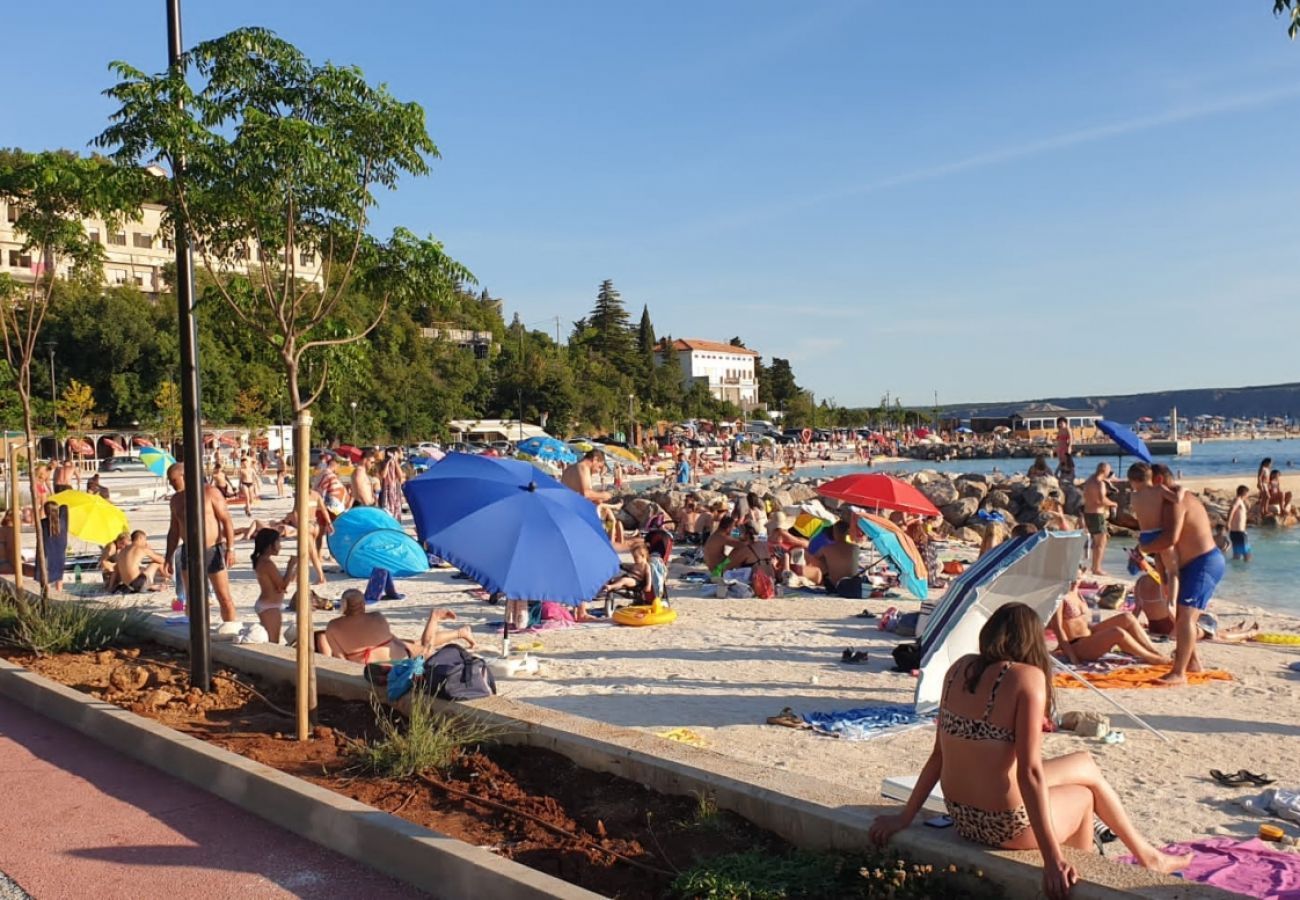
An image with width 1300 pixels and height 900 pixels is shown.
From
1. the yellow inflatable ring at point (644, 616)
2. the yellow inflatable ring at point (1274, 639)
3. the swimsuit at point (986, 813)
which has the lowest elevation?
the yellow inflatable ring at point (1274, 639)

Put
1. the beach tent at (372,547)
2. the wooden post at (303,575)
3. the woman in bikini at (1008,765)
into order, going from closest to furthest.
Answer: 1. the woman in bikini at (1008,765)
2. the wooden post at (303,575)
3. the beach tent at (372,547)

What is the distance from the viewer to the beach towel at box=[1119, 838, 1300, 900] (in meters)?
3.94

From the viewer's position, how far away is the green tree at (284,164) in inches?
217

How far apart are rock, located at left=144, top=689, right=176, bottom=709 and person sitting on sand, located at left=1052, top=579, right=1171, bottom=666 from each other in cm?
640

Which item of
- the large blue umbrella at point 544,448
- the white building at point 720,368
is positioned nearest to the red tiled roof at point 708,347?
the white building at point 720,368

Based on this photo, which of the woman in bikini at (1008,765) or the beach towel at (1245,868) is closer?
the woman in bikini at (1008,765)

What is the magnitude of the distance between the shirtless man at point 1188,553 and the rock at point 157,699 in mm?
6713

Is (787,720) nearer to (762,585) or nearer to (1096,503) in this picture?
(762,585)

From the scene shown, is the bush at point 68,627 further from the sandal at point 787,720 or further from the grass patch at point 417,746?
the sandal at point 787,720

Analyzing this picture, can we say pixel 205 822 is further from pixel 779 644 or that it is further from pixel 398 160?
pixel 779 644

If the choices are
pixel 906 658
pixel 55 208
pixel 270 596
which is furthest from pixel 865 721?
pixel 55 208

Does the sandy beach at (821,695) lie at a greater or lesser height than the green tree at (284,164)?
lesser

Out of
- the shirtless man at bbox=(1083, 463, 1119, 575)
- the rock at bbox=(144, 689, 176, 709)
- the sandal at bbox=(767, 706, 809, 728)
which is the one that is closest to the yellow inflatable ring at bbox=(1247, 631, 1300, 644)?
the shirtless man at bbox=(1083, 463, 1119, 575)

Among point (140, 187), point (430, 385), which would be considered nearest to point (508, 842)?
point (140, 187)
